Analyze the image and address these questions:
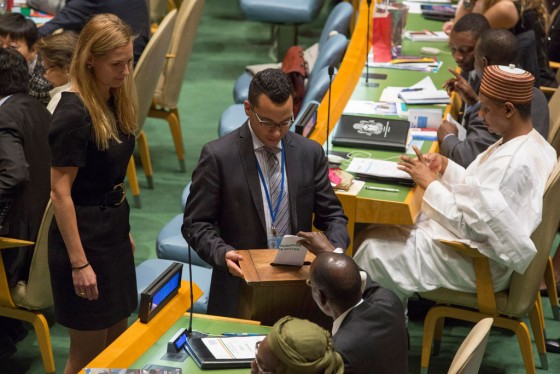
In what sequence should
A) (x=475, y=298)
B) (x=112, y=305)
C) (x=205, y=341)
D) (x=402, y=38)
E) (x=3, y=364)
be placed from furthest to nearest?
(x=402, y=38)
(x=3, y=364)
(x=475, y=298)
(x=112, y=305)
(x=205, y=341)

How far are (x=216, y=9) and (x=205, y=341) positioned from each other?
7166 millimetres

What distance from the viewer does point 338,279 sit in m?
2.77

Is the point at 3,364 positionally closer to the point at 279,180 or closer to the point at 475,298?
the point at 279,180

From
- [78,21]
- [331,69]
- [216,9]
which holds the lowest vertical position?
[216,9]

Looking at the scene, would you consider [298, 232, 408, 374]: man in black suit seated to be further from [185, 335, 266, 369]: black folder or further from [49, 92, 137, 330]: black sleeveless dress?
[49, 92, 137, 330]: black sleeveless dress

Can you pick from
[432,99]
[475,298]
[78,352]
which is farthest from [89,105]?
[432,99]

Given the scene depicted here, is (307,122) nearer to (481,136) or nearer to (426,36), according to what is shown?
(481,136)

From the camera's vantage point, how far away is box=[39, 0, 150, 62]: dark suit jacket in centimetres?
540

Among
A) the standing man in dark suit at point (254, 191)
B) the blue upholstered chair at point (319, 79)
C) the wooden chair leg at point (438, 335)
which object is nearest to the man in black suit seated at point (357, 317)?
the standing man in dark suit at point (254, 191)

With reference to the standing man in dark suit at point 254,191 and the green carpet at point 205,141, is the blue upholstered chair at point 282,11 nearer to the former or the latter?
the green carpet at point 205,141

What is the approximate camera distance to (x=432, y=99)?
511cm

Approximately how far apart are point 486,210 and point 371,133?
97 cm

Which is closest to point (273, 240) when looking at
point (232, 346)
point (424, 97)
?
point (232, 346)

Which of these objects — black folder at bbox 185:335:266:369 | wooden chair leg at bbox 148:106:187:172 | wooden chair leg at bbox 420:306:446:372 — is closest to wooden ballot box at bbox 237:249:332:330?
black folder at bbox 185:335:266:369
